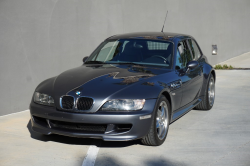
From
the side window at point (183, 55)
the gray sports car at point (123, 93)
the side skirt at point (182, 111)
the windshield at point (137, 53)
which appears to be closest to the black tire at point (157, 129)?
the gray sports car at point (123, 93)

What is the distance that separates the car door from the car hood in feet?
1.59

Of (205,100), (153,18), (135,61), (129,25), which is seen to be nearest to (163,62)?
(135,61)

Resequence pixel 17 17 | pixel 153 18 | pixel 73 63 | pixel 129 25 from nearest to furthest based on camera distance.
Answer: pixel 17 17 < pixel 73 63 < pixel 129 25 < pixel 153 18

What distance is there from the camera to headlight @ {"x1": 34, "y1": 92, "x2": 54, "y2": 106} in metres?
5.34

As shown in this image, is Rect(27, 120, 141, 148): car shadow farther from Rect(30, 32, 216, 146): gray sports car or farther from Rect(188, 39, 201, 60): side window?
Rect(188, 39, 201, 60): side window

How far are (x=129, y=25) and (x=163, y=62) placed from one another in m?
4.92

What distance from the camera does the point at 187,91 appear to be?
6578mm

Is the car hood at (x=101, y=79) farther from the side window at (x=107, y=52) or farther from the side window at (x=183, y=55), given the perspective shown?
the side window at (x=183, y=55)

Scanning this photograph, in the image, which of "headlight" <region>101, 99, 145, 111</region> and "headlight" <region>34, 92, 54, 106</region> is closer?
"headlight" <region>101, 99, 145, 111</region>

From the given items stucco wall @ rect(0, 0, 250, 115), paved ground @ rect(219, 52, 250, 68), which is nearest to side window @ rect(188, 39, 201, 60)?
stucco wall @ rect(0, 0, 250, 115)

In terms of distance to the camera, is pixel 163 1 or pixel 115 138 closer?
pixel 115 138

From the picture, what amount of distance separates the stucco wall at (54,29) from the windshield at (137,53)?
160cm

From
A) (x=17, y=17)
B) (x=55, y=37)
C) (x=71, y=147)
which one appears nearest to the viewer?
(x=71, y=147)

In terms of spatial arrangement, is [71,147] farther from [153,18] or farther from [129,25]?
[153,18]
